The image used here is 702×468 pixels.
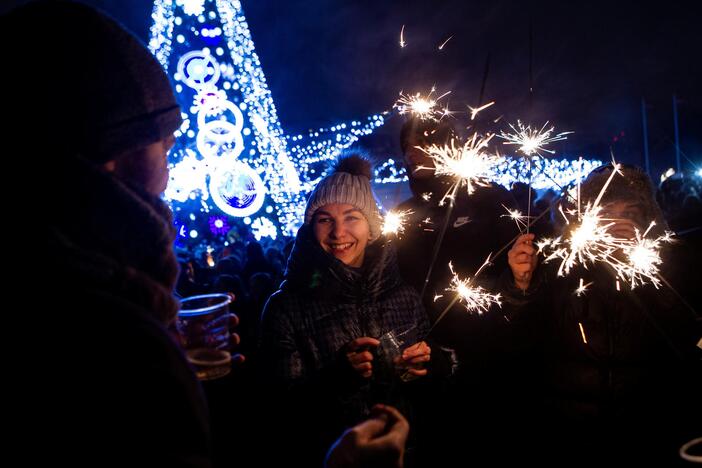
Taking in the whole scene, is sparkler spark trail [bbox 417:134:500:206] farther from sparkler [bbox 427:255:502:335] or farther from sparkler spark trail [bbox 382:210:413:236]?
sparkler [bbox 427:255:502:335]

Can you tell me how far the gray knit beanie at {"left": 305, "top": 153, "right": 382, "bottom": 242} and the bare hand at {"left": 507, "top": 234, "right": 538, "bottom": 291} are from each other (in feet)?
3.57

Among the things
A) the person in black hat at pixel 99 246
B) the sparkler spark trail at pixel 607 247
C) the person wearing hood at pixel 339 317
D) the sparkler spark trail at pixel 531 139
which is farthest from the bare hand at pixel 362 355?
the sparkler spark trail at pixel 531 139

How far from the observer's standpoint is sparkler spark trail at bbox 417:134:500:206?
11.2ft

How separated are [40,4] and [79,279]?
83 cm

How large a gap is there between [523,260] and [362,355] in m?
1.41

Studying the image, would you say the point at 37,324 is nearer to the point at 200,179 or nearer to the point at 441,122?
the point at 441,122

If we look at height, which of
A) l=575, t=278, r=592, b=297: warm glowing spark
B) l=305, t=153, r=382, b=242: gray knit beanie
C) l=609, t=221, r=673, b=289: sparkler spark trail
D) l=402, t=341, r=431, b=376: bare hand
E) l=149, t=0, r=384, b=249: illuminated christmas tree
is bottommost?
l=402, t=341, r=431, b=376: bare hand

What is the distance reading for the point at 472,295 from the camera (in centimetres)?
323

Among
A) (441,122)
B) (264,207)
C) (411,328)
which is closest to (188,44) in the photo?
(264,207)

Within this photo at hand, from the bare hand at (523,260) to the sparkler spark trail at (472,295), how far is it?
209 millimetres

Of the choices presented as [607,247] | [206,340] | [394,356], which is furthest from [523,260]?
[206,340]

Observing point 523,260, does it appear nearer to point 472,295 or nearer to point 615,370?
point 472,295

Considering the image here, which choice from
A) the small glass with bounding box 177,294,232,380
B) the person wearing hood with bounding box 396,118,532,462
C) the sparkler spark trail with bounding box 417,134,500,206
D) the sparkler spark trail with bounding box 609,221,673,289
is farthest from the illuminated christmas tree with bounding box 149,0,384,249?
the sparkler spark trail with bounding box 609,221,673,289

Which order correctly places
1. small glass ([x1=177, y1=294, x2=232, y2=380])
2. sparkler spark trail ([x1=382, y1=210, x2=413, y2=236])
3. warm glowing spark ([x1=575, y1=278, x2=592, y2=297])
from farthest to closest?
sparkler spark trail ([x1=382, y1=210, x2=413, y2=236]), warm glowing spark ([x1=575, y1=278, x2=592, y2=297]), small glass ([x1=177, y1=294, x2=232, y2=380])
